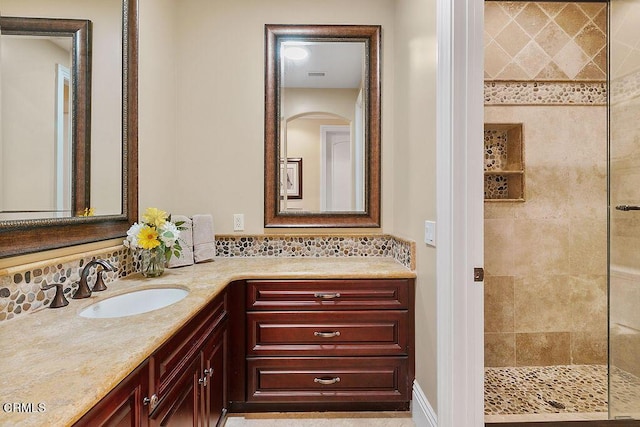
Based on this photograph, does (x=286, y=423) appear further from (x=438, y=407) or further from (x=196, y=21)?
(x=196, y=21)

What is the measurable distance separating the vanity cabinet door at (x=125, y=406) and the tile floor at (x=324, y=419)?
1.06m

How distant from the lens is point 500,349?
7.51ft

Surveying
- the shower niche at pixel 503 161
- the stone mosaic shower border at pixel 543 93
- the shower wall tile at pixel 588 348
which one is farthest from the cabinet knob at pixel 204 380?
the shower wall tile at pixel 588 348

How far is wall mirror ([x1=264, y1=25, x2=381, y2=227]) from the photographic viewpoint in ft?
7.27

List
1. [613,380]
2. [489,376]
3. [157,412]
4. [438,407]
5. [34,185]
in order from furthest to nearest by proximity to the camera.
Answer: [489,376]
[613,380]
[438,407]
[34,185]
[157,412]

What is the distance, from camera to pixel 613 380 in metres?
1.66

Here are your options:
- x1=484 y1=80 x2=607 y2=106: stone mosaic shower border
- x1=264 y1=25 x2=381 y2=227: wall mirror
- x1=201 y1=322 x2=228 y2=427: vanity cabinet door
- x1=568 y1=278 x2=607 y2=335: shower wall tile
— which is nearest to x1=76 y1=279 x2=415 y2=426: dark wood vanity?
x1=201 y1=322 x2=228 y2=427: vanity cabinet door

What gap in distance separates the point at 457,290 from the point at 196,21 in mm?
2393

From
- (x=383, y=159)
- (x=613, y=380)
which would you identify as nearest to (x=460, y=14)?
(x=383, y=159)

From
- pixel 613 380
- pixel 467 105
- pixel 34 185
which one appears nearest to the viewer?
pixel 34 185

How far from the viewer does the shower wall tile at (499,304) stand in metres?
2.29

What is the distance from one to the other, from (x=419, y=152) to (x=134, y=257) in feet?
5.45

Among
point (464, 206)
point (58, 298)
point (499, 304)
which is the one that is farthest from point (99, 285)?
point (499, 304)

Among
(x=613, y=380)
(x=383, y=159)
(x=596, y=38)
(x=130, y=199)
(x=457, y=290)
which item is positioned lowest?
(x=613, y=380)
